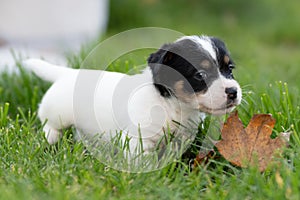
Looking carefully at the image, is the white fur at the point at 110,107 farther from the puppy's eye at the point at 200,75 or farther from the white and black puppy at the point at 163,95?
the puppy's eye at the point at 200,75

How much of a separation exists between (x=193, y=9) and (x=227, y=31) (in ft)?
2.74

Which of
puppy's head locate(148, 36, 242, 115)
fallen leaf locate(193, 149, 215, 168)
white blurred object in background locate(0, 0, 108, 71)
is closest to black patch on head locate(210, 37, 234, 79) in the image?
puppy's head locate(148, 36, 242, 115)

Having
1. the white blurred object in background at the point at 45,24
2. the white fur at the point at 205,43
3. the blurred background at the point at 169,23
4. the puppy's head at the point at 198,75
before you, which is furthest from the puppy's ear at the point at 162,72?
the white blurred object in background at the point at 45,24

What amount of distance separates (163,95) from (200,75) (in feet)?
Answer: 0.69

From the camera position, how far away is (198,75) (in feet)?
8.47

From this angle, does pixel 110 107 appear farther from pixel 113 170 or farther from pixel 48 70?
pixel 48 70

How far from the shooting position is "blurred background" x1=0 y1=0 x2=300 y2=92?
676 centimetres

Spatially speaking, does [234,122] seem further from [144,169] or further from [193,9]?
[193,9]

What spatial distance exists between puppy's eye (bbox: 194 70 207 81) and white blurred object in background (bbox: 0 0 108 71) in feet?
14.0

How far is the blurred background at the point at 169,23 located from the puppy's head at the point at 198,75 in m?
2.63

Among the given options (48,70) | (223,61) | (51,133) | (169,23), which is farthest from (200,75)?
(169,23)

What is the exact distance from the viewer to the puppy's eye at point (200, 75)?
8.43 feet

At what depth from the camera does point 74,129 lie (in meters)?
3.08

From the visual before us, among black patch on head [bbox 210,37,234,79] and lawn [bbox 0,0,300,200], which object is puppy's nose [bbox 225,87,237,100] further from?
lawn [bbox 0,0,300,200]
